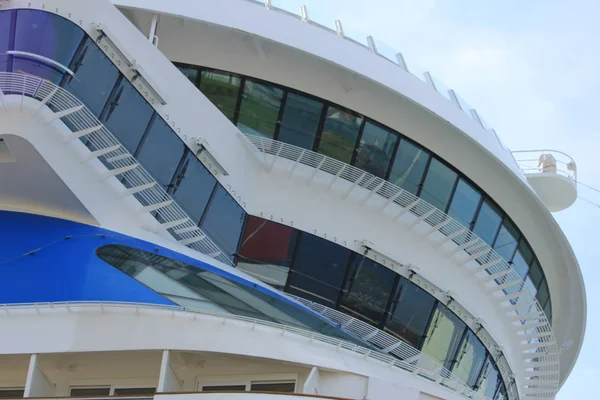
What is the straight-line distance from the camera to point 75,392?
1302cm

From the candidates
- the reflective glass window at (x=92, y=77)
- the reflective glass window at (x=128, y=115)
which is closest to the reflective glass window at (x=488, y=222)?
the reflective glass window at (x=128, y=115)

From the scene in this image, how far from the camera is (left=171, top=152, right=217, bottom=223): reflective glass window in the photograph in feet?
53.0

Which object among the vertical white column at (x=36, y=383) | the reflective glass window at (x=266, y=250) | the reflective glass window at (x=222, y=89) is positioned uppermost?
the reflective glass window at (x=222, y=89)

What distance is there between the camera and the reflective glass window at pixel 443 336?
18.8 metres

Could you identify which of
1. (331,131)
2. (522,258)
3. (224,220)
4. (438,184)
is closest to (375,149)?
(331,131)

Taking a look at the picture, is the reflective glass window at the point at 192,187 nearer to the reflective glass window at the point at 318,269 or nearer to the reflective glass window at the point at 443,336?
the reflective glass window at the point at 318,269

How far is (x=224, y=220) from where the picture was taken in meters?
17.2

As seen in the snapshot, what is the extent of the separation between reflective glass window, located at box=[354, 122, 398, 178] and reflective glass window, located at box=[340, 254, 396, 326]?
1.89 metres

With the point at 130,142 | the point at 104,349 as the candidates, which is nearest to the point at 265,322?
the point at 104,349

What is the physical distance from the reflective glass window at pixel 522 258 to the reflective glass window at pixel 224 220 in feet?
22.1

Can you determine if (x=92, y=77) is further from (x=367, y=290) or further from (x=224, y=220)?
(x=367, y=290)

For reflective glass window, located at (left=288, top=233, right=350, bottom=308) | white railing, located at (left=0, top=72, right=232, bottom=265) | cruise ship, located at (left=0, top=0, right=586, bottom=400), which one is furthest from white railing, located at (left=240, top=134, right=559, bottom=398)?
white railing, located at (left=0, top=72, right=232, bottom=265)

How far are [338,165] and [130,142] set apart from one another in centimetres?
500

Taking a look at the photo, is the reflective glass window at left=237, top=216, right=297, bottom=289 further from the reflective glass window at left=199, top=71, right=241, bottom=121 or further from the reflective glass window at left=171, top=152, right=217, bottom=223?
the reflective glass window at left=199, top=71, right=241, bottom=121
